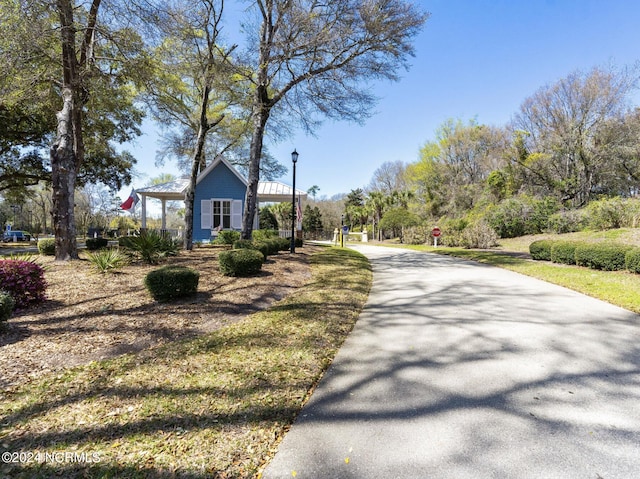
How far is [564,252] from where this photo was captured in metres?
10.4

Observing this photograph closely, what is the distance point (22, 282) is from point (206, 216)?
14.5 m

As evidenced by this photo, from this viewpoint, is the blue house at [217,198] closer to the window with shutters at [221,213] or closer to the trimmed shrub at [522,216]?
the window with shutters at [221,213]

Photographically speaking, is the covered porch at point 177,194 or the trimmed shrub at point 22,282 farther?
the covered porch at point 177,194

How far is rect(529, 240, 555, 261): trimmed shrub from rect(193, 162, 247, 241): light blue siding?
15.1 m

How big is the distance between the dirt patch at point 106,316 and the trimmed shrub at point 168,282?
172mm

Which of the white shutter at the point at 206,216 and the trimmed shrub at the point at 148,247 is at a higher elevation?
the white shutter at the point at 206,216

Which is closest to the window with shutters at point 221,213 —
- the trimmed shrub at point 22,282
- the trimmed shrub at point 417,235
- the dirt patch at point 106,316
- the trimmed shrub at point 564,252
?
the dirt patch at point 106,316

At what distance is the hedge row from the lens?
316 inches

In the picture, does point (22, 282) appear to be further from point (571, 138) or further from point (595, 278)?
point (571, 138)

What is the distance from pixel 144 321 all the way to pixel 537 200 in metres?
24.9

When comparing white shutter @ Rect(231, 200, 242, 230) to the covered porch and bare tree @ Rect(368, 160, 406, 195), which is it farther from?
bare tree @ Rect(368, 160, 406, 195)

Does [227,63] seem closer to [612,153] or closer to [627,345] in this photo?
[627,345]

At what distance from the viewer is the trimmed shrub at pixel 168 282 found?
17.8 feet

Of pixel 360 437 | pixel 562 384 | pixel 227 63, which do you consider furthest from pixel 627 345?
pixel 227 63
